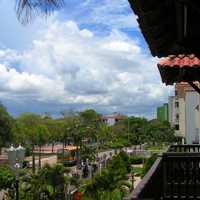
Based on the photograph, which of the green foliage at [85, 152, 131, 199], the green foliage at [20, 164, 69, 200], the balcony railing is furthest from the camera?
the green foliage at [20, 164, 69, 200]

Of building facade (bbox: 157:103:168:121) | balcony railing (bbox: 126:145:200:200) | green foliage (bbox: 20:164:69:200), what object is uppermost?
building facade (bbox: 157:103:168:121)

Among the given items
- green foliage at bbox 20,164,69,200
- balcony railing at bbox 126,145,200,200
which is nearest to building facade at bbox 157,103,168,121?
green foliage at bbox 20,164,69,200

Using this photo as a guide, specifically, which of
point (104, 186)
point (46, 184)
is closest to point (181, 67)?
point (104, 186)

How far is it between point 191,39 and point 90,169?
2297 inches

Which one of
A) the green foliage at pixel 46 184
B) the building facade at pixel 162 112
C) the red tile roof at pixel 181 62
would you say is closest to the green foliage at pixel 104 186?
the green foliage at pixel 46 184

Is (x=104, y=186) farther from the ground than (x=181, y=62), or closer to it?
closer to it

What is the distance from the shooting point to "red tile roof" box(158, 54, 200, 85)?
26.3 ft

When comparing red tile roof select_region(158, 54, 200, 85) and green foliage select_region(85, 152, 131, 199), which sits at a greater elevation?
red tile roof select_region(158, 54, 200, 85)

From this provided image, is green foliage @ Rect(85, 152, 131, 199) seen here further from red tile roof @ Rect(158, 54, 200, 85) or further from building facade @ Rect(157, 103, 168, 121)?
building facade @ Rect(157, 103, 168, 121)

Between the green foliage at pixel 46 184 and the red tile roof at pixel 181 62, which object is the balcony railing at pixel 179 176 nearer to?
the red tile roof at pixel 181 62

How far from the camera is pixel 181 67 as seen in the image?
26.3 ft

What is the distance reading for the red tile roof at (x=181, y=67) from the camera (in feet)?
26.3

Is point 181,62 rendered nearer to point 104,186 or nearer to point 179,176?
point 179,176

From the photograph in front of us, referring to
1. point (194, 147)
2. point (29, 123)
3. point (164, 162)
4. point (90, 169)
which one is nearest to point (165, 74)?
point (164, 162)
